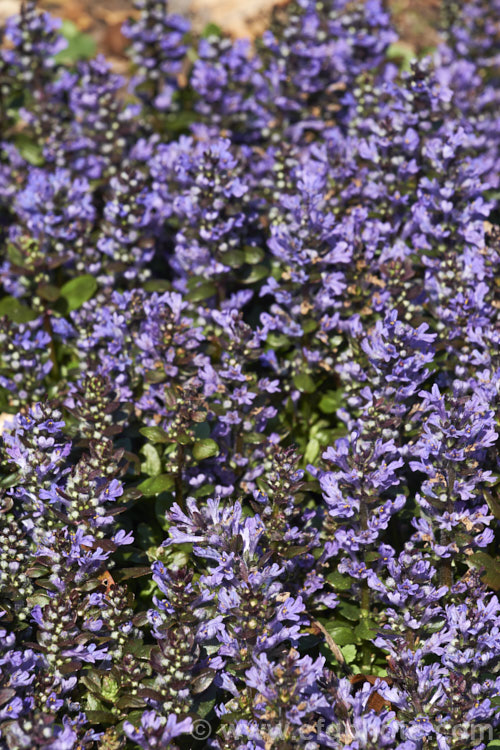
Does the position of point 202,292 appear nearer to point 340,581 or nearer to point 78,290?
point 78,290

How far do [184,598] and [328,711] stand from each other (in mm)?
985

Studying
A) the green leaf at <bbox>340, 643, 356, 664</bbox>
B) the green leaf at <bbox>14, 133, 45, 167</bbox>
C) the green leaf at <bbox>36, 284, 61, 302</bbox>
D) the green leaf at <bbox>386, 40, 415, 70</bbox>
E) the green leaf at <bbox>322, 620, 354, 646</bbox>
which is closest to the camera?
the green leaf at <bbox>322, 620, 354, 646</bbox>

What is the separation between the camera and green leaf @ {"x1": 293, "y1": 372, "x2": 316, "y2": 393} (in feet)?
21.4

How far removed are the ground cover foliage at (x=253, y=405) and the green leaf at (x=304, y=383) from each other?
0.02m

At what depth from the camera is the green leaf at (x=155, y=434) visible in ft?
18.8

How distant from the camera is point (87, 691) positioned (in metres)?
5.26

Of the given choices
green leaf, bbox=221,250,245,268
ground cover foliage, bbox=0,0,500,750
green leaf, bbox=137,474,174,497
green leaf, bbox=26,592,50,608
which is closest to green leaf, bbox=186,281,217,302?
ground cover foliage, bbox=0,0,500,750

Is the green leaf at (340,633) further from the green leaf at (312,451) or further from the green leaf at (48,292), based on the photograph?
the green leaf at (48,292)

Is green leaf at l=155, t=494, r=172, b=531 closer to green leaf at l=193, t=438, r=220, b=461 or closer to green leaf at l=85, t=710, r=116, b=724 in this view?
green leaf at l=193, t=438, r=220, b=461

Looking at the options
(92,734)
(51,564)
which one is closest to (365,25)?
(51,564)

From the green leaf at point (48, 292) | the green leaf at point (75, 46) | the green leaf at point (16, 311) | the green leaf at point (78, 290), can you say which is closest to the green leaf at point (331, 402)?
the green leaf at point (78, 290)

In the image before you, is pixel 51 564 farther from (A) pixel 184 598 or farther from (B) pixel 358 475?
(B) pixel 358 475

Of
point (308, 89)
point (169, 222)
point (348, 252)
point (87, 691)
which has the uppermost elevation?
point (308, 89)

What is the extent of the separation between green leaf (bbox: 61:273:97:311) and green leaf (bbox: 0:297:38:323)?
31 cm
